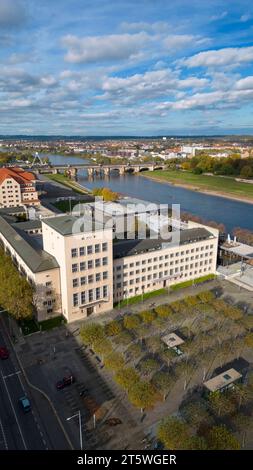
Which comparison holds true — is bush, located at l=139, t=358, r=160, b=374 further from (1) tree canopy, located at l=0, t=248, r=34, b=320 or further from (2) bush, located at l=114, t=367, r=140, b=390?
(1) tree canopy, located at l=0, t=248, r=34, b=320

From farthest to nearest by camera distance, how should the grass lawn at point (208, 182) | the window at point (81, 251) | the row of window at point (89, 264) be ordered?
the grass lawn at point (208, 182) < the row of window at point (89, 264) < the window at point (81, 251)

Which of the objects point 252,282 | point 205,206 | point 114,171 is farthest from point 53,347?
point 114,171

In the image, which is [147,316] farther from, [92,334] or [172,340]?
[92,334]

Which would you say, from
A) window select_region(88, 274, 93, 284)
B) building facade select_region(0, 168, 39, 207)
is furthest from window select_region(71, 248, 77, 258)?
building facade select_region(0, 168, 39, 207)

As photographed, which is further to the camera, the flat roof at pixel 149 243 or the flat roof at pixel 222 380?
the flat roof at pixel 149 243

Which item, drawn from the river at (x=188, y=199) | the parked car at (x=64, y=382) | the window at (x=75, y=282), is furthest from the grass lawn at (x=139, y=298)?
the river at (x=188, y=199)

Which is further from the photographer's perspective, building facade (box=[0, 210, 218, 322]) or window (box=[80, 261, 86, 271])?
window (box=[80, 261, 86, 271])

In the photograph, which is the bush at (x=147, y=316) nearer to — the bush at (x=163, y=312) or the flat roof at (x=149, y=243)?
the bush at (x=163, y=312)
